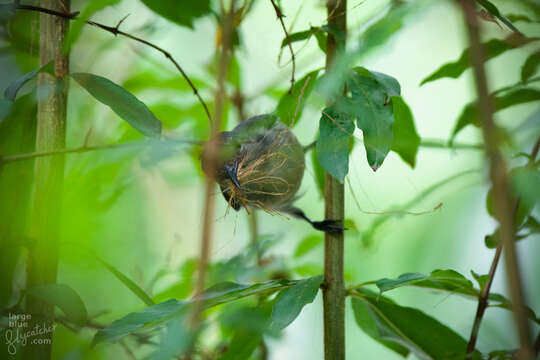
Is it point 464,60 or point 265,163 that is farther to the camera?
point 265,163

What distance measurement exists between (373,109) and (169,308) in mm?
453

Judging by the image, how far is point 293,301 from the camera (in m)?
0.75

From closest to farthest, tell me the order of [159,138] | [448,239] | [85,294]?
[159,138], [448,239], [85,294]

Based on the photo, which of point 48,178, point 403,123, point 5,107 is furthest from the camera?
point 403,123

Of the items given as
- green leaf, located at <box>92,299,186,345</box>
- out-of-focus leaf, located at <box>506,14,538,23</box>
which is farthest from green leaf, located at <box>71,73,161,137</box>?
out-of-focus leaf, located at <box>506,14,538,23</box>

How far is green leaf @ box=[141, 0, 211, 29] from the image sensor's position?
2.67 ft

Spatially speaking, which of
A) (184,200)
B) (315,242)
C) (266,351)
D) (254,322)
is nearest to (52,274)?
(254,322)

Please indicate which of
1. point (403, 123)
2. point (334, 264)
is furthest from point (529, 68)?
point (334, 264)

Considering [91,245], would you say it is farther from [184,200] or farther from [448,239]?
[184,200]

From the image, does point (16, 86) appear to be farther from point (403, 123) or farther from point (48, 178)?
point (403, 123)

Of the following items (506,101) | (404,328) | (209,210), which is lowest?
(404,328)

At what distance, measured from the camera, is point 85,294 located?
58.1 inches

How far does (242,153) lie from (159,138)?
634 mm

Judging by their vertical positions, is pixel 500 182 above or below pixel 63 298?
above
